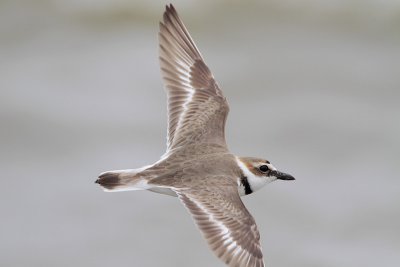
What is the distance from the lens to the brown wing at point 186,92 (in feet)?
24.2

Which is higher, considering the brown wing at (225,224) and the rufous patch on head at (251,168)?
the rufous patch on head at (251,168)

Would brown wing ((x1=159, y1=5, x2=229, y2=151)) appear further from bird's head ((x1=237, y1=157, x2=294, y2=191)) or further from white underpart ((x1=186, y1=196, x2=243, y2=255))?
white underpart ((x1=186, y1=196, x2=243, y2=255))

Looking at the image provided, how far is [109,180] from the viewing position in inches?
273

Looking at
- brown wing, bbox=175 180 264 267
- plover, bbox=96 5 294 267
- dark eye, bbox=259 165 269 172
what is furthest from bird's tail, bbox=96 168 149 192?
dark eye, bbox=259 165 269 172

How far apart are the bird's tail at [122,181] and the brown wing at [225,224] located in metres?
0.25

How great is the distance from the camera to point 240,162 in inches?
280

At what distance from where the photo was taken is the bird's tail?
689cm

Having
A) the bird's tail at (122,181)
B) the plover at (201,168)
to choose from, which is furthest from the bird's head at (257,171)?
the bird's tail at (122,181)

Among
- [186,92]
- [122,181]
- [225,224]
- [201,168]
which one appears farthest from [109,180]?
[186,92]

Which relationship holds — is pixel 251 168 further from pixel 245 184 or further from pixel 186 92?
pixel 186 92

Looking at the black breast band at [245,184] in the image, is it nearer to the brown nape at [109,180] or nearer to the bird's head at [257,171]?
the bird's head at [257,171]

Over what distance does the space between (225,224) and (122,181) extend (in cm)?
65
